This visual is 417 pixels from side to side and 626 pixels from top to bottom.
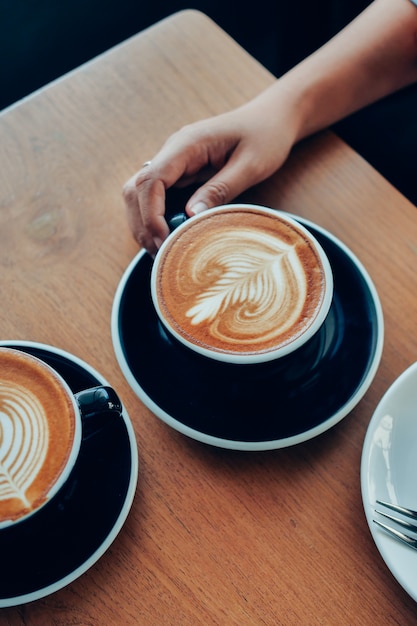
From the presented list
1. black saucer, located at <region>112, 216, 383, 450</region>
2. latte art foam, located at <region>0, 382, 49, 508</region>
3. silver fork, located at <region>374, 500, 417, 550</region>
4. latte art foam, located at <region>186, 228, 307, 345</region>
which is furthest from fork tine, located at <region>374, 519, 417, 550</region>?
latte art foam, located at <region>0, 382, 49, 508</region>

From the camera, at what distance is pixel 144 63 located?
0.92 metres

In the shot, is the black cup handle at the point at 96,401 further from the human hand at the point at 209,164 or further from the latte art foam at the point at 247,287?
the human hand at the point at 209,164

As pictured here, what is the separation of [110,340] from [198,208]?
195mm

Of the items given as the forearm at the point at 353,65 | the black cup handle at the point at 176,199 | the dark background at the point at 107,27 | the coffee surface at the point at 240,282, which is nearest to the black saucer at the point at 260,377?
the coffee surface at the point at 240,282

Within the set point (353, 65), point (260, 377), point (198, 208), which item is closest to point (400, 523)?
point (260, 377)

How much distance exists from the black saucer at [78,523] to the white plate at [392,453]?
0.24m

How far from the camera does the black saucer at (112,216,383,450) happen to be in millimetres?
609

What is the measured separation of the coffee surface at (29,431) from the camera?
1.66 feet

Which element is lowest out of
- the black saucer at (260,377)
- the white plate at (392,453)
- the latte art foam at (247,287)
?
the white plate at (392,453)

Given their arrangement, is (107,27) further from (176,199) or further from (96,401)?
(96,401)

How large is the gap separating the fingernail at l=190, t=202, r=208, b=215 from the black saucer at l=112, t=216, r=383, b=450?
0.13 meters

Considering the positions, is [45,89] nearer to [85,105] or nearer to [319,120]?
[85,105]

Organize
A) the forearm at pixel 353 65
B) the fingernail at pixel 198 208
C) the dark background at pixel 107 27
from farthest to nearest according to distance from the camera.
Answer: the dark background at pixel 107 27
the forearm at pixel 353 65
the fingernail at pixel 198 208

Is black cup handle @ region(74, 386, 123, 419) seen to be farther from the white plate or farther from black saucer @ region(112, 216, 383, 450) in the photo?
the white plate
